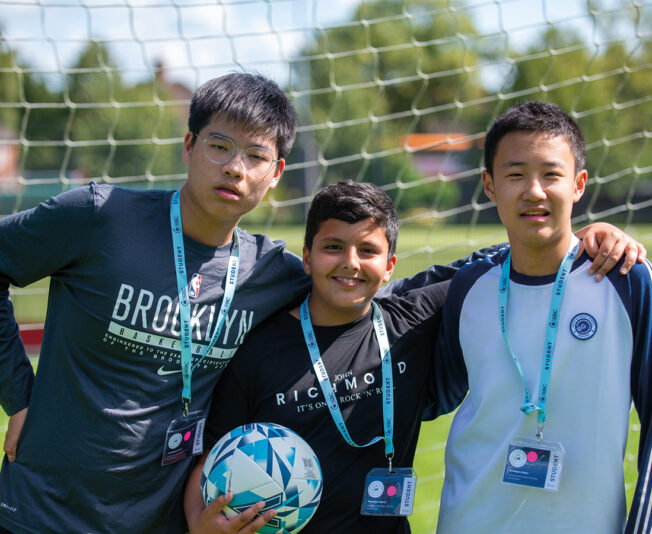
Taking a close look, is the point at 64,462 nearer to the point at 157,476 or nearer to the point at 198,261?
the point at 157,476

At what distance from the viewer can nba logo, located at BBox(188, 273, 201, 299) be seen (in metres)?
1.96

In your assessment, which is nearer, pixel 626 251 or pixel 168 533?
pixel 626 251

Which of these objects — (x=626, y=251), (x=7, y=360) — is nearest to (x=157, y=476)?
(x=7, y=360)

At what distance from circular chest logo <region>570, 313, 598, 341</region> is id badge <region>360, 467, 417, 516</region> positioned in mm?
637

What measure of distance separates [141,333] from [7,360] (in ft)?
1.45

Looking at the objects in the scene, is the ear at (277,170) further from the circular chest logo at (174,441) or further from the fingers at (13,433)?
the fingers at (13,433)

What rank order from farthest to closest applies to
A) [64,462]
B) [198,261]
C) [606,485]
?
[198,261], [64,462], [606,485]

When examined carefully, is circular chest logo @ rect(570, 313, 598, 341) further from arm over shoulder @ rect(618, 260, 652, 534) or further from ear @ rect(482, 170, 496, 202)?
ear @ rect(482, 170, 496, 202)

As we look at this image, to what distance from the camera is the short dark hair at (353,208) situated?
6.95 feet

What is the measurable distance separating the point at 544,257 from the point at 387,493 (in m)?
0.81

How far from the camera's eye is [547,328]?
183cm


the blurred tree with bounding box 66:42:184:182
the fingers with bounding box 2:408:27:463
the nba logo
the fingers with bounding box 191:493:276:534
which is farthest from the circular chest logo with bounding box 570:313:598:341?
the blurred tree with bounding box 66:42:184:182

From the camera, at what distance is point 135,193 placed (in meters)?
2.00

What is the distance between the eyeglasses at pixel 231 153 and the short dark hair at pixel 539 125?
70 centimetres
